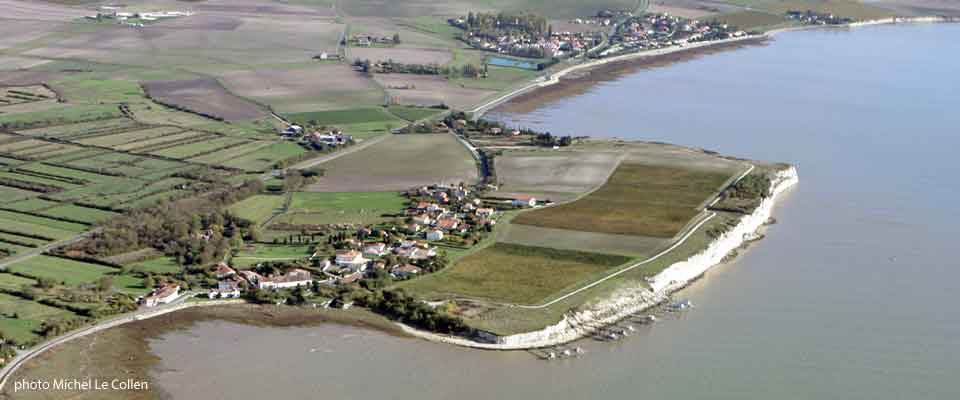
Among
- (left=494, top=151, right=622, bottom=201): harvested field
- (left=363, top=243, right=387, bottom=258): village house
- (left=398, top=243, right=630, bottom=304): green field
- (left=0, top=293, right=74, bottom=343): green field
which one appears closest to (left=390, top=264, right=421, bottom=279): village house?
(left=398, top=243, right=630, bottom=304): green field

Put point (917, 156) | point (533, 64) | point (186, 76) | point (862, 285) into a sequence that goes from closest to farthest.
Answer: point (862, 285)
point (917, 156)
point (186, 76)
point (533, 64)

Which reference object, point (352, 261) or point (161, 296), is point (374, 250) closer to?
point (352, 261)

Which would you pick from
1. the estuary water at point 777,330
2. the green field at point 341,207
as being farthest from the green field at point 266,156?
the estuary water at point 777,330

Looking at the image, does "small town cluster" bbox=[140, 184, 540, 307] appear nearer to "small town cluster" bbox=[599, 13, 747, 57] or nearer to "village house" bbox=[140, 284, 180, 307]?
"village house" bbox=[140, 284, 180, 307]

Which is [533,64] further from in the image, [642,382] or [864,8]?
[642,382]

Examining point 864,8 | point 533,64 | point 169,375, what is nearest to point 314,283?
point 169,375
